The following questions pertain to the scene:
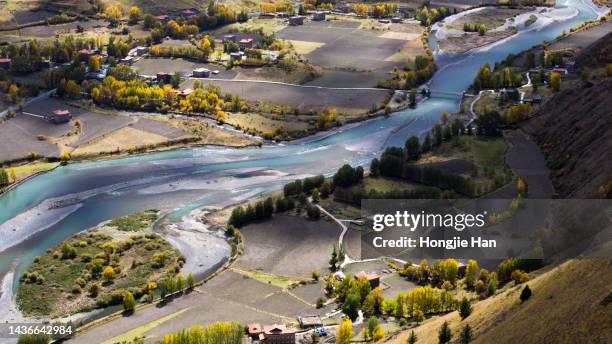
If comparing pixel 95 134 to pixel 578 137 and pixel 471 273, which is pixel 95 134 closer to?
→ pixel 578 137

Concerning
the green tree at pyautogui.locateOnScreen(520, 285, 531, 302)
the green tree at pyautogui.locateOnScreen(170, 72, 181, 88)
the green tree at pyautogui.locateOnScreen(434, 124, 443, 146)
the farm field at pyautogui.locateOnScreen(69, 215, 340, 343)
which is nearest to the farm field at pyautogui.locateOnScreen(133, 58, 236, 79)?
the green tree at pyautogui.locateOnScreen(170, 72, 181, 88)

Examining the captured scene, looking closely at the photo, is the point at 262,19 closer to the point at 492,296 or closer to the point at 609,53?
the point at 609,53


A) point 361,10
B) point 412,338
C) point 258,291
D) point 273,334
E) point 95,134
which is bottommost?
point 258,291

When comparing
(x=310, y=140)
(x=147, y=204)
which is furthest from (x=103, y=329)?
(x=310, y=140)

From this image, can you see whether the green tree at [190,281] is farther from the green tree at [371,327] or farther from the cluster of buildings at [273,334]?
the green tree at [371,327]

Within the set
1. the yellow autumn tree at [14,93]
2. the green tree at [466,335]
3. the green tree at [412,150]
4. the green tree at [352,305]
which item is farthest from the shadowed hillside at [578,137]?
the yellow autumn tree at [14,93]

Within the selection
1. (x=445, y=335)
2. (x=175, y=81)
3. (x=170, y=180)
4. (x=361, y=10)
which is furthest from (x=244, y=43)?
(x=445, y=335)

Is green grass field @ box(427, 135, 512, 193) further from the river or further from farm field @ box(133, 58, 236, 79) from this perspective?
farm field @ box(133, 58, 236, 79)

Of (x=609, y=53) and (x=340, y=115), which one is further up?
(x=609, y=53)
